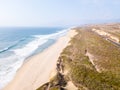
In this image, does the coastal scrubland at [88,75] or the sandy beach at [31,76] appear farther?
the sandy beach at [31,76]

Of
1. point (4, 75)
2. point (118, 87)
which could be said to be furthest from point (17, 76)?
point (118, 87)

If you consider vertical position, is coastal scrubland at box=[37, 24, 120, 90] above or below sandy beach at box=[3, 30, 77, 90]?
above

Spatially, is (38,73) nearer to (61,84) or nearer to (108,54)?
(61,84)

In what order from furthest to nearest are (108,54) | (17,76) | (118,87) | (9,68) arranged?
(108,54)
(9,68)
(17,76)
(118,87)

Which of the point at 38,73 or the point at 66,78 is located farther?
the point at 38,73

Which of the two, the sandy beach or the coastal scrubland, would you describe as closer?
the coastal scrubland

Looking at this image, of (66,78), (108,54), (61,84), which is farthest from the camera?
(108,54)

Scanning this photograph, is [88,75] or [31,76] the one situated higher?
[88,75]

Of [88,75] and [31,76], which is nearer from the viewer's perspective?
[88,75]

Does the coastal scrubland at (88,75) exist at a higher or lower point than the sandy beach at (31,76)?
higher
